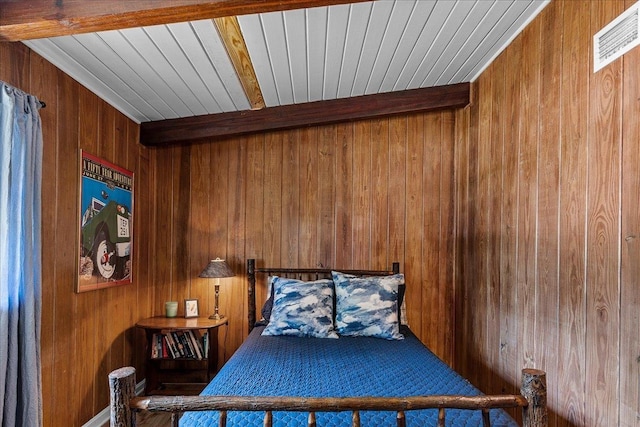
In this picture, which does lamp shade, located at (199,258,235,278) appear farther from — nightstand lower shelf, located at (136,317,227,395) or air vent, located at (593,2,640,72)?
air vent, located at (593,2,640,72)

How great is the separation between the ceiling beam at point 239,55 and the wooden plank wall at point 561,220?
163 cm

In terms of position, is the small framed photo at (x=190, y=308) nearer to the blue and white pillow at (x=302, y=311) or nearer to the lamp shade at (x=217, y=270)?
the lamp shade at (x=217, y=270)

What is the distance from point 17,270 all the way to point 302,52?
72.2 inches

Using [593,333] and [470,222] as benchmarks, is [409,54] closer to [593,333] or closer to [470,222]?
[470,222]

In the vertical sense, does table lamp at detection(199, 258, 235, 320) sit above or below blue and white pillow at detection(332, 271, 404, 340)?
above

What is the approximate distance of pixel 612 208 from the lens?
146cm

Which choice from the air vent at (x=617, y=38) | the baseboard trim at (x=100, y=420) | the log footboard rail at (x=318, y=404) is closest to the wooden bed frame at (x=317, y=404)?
the log footboard rail at (x=318, y=404)

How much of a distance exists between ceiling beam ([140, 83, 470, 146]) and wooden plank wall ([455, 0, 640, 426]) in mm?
378

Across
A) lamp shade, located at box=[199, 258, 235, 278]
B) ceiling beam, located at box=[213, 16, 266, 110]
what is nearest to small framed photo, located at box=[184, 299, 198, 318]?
lamp shade, located at box=[199, 258, 235, 278]

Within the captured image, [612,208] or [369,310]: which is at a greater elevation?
[612,208]

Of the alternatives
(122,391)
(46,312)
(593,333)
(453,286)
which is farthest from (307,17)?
(453,286)

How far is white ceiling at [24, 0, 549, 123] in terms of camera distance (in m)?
1.82

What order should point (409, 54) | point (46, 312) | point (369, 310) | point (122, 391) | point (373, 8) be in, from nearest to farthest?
point (122, 391) < point (373, 8) < point (46, 312) < point (409, 54) < point (369, 310)

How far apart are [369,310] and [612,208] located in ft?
4.80
